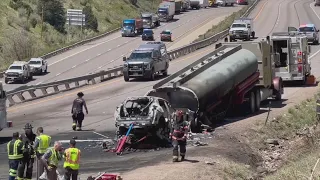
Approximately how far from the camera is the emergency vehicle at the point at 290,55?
129ft

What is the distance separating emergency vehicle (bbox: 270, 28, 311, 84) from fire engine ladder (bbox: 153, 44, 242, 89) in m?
5.91

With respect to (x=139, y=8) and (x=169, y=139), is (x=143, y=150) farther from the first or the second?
(x=139, y=8)

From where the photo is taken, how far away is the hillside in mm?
77125

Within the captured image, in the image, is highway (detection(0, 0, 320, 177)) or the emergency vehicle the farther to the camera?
the emergency vehicle

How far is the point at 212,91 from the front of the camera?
2797cm

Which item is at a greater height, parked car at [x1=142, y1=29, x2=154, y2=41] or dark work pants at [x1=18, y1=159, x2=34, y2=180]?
parked car at [x1=142, y1=29, x2=154, y2=41]

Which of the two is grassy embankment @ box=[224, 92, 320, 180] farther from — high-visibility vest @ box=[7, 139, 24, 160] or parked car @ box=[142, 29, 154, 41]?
parked car @ box=[142, 29, 154, 41]

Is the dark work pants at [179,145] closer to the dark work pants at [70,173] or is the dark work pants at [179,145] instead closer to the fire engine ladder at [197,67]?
the dark work pants at [70,173]

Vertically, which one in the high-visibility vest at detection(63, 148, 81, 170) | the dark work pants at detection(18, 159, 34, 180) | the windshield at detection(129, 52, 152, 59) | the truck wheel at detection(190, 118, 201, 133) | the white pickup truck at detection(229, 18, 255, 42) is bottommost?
the truck wheel at detection(190, 118, 201, 133)

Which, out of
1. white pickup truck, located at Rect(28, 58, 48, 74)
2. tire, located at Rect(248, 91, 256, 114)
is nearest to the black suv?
tire, located at Rect(248, 91, 256, 114)

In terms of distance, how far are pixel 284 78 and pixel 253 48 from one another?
6.70 metres

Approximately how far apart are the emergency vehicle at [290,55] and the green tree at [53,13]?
58.7m

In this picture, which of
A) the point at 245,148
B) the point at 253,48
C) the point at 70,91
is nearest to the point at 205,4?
the point at 70,91

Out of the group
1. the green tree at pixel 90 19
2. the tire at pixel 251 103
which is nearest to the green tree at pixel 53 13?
the green tree at pixel 90 19
